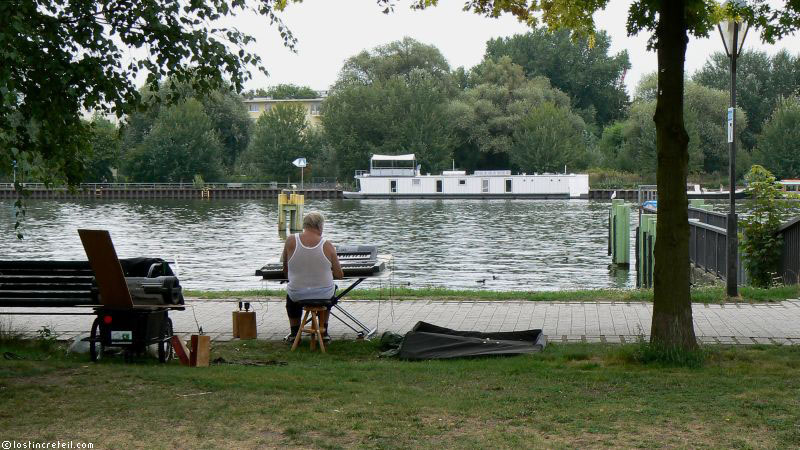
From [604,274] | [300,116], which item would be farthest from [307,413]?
[300,116]

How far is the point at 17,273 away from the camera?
33.3 ft

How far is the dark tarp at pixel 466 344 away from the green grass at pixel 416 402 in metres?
0.29

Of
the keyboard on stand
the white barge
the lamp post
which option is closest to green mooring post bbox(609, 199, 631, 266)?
the lamp post

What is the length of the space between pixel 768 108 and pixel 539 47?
1059 inches

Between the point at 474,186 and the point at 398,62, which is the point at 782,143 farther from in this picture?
the point at 398,62

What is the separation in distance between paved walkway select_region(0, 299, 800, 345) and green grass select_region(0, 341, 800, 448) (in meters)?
1.47

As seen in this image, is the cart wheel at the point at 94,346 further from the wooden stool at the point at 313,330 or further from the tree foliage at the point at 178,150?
the tree foliage at the point at 178,150

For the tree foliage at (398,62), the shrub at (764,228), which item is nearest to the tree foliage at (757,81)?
the tree foliage at (398,62)

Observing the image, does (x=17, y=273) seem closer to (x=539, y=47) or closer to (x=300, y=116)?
(x=300, y=116)

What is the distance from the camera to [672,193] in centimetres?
834

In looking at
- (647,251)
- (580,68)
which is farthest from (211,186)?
(647,251)

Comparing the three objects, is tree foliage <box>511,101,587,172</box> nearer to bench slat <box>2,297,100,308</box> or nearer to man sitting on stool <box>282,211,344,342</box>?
man sitting on stool <box>282,211,344,342</box>

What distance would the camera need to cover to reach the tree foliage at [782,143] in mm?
86000

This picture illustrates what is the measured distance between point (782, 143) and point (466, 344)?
276 feet
